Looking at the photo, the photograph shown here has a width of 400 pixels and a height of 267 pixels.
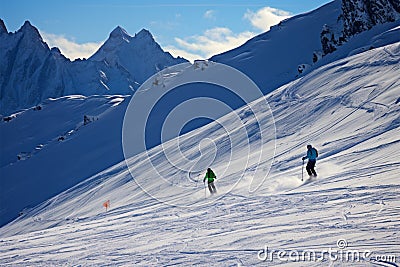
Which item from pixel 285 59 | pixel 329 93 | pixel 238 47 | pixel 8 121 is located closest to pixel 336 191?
pixel 329 93

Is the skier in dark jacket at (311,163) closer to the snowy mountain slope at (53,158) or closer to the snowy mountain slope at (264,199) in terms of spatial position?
the snowy mountain slope at (264,199)

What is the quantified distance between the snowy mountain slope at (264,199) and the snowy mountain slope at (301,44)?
11.2 metres

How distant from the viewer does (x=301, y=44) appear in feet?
212

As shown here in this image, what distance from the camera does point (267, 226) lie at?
9.12 meters

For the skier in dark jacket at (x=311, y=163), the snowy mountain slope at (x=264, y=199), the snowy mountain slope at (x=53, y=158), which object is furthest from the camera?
the snowy mountain slope at (x=53, y=158)

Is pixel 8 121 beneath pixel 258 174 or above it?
above

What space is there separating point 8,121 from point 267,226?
89.8 m

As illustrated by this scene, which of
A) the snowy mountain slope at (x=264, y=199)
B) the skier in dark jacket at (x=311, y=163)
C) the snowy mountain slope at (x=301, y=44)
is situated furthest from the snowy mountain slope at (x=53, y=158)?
the skier in dark jacket at (x=311, y=163)

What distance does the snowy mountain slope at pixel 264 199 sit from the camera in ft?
26.2

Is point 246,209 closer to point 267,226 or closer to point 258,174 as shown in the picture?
point 267,226

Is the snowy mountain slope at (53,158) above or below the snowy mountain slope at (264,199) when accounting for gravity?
above

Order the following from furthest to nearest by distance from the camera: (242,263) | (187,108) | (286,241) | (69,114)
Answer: (69,114) → (187,108) → (286,241) → (242,263)

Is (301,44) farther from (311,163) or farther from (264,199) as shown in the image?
(264,199)

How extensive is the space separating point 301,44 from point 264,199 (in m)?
56.3
